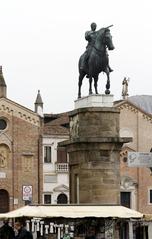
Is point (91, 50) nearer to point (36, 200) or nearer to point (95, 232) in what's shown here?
point (95, 232)

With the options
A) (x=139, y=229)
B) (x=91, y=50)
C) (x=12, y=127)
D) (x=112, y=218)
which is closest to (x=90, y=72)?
(x=91, y=50)

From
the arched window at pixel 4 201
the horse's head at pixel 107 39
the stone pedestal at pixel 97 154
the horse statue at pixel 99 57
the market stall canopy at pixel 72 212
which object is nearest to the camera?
the market stall canopy at pixel 72 212

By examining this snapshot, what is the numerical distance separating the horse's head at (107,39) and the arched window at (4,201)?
124ft

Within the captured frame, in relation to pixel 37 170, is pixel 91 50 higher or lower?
higher

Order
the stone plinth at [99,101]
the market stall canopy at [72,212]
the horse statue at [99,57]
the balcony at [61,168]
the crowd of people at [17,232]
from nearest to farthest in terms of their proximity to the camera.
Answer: the crowd of people at [17,232] < the market stall canopy at [72,212] < the stone plinth at [99,101] < the horse statue at [99,57] < the balcony at [61,168]

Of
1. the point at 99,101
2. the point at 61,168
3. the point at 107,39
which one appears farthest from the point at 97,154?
the point at 61,168

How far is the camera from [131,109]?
7138 centimetres

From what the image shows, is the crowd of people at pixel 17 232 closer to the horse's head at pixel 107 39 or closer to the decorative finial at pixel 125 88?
the horse's head at pixel 107 39

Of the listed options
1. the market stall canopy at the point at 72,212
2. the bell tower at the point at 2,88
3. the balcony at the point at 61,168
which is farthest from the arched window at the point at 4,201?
the market stall canopy at the point at 72,212

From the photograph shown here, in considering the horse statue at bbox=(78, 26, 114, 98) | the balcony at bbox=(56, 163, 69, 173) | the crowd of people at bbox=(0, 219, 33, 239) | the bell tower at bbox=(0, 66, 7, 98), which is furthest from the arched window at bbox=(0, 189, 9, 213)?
the crowd of people at bbox=(0, 219, 33, 239)

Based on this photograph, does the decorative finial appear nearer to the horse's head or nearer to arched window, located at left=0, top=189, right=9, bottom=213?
arched window, located at left=0, top=189, right=9, bottom=213

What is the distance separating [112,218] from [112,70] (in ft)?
22.4

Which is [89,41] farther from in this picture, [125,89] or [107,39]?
[125,89]

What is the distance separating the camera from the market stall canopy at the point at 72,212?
2433 cm
